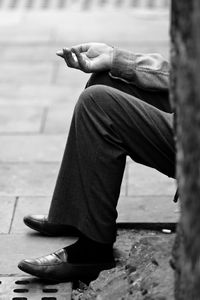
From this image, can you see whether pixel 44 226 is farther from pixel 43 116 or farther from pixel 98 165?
pixel 43 116

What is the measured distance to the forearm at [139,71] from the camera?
441 centimetres

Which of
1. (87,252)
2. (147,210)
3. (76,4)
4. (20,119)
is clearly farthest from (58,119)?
(76,4)

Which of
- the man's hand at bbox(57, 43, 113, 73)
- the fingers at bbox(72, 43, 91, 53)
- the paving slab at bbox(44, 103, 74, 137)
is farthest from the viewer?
the paving slab at bbox(44, 103, 74, 137)

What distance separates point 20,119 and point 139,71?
229 centimetres

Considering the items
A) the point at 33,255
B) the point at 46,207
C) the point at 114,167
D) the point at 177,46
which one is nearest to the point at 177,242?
the point at 177,46

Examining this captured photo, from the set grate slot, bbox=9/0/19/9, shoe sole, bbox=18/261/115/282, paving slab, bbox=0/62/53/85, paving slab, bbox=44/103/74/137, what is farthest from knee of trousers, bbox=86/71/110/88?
grate slot, bbox=9/0/19/9

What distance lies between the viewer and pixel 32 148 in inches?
238

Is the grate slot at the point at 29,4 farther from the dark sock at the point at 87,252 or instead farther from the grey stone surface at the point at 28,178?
the dark sock at the point at 87,252

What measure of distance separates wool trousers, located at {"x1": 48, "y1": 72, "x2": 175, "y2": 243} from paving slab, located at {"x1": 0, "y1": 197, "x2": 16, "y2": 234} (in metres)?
0.71

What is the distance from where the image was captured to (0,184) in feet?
18.0

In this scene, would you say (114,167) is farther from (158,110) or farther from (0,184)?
(0,184)

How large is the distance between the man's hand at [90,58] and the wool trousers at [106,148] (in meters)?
0.20

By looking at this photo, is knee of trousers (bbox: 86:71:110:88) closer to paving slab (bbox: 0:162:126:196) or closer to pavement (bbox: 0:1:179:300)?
pavement (bbox: 0:1:179:300)

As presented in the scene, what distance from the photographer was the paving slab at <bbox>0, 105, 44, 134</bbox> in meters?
6.42
